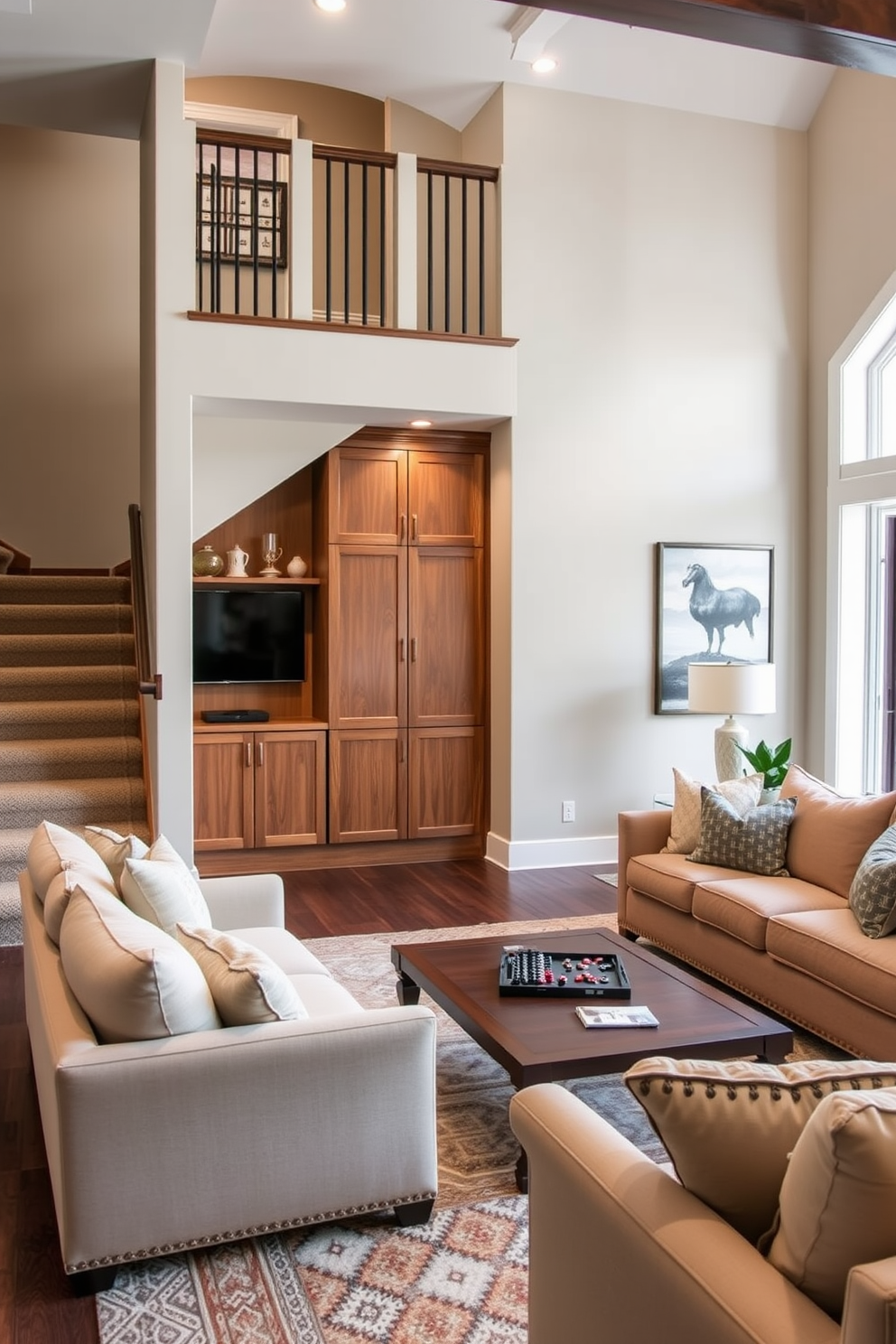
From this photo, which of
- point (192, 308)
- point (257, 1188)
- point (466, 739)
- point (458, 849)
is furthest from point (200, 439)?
point (257, 1188)

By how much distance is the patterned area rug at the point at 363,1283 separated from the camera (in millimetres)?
2262

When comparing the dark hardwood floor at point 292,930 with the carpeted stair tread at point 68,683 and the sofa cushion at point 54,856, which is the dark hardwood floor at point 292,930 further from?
the carpeted stair tread at point 68,683

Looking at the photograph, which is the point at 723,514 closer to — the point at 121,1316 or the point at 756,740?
the point at 756,740

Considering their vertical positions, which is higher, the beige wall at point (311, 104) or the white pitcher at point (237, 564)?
the beige wall at point (311, 104)

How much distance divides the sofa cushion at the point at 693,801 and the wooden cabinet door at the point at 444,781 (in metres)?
2.20

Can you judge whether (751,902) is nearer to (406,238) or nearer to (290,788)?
(290,788)

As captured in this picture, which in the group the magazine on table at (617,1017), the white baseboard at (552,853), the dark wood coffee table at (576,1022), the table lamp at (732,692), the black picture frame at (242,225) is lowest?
the white baseboard at (552,853)

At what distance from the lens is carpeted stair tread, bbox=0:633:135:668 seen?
21.4 ft

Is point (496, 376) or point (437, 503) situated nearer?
point (496, 376)

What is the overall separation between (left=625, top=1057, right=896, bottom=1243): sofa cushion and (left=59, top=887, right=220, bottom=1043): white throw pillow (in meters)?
1.18

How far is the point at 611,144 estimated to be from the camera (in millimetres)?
6648

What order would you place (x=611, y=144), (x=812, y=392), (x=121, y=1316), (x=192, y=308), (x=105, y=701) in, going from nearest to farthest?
(x=121, y=1316) < (x=192, y=308) < (x=105, y=701) < (x=611, y=144) < (x=812, y=392)

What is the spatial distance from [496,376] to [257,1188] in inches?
187

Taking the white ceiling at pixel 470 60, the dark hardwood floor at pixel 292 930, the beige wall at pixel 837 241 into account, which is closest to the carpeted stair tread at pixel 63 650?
the dark hardwood floor at pixel 292 930
